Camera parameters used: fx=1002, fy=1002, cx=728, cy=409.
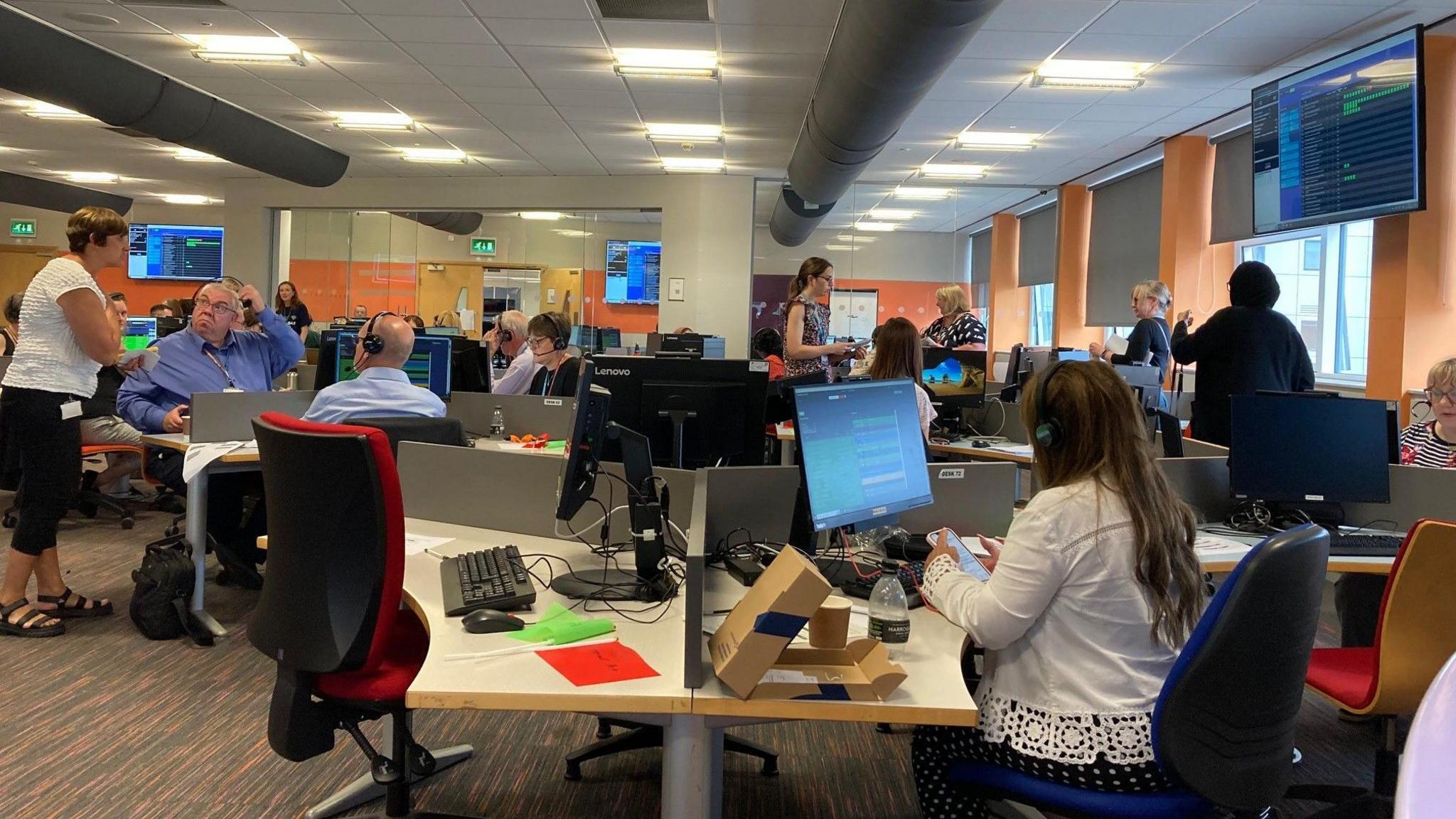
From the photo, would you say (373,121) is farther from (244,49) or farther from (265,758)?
(265,758)

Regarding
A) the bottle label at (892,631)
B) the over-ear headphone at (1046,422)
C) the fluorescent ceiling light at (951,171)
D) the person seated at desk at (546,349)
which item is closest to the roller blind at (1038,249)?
the fluorescent ceiling light at (951,171)

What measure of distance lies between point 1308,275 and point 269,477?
24.9ft

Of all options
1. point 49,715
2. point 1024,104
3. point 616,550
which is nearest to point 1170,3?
point 1024,104

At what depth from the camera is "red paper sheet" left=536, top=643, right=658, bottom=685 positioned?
169 centimetres

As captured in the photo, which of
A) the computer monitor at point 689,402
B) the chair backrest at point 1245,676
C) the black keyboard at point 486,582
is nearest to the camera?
the chair backrest at point 1245,676

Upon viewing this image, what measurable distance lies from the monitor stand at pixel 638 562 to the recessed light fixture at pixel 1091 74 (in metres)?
4.91

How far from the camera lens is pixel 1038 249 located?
39.4ft

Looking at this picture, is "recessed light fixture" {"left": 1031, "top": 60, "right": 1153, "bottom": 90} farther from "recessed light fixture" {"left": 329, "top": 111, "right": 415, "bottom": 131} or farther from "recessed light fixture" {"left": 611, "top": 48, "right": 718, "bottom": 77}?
"recessed light fixture" {"left": 329, "top": 111, "right": 415, "bottom": 131}

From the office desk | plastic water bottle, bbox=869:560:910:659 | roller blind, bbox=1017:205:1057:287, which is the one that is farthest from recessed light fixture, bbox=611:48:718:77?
roller blind, bbox=1017:205:1057:287

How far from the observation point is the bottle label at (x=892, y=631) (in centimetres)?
193

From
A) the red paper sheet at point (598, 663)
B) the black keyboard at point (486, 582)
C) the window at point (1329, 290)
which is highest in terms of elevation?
the window at point (1329, 290)

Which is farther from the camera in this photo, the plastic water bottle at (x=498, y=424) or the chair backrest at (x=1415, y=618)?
the plastic water bottle at (x=498, y=424)

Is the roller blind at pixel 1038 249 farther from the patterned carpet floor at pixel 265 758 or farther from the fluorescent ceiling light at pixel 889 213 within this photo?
the patterned carpet floor at pixel 265 758

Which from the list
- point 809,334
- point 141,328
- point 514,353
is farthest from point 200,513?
point 141,328
